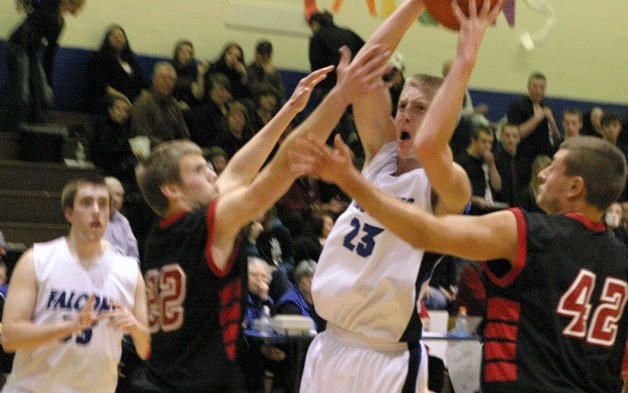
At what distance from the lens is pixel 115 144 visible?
995cm

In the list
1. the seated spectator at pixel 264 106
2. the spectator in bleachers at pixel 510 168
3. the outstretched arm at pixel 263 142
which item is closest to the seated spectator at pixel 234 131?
the seated spectator at pixel 264 106

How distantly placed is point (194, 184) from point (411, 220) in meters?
1.02

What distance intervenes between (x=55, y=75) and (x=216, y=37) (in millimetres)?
2217

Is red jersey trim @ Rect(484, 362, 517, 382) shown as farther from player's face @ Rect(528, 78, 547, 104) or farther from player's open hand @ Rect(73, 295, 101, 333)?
player's face @ Rect(528, 78, 547, 104)

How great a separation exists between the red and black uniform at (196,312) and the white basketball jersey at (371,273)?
499 mm

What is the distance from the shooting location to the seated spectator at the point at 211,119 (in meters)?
10.6

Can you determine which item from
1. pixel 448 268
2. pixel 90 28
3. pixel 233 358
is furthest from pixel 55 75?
pixel 233 358

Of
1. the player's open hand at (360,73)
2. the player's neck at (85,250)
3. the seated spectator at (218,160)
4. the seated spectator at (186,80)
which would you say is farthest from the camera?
the seated spectator at (186,80)

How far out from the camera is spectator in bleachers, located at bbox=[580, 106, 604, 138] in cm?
1299

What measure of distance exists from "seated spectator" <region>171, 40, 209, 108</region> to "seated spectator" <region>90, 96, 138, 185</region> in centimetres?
83

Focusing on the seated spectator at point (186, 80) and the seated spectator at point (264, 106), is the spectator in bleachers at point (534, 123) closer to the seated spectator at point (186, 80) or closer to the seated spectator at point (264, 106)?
the seated spectator at point (264, 106)

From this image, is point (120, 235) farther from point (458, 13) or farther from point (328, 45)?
point (458, 13)

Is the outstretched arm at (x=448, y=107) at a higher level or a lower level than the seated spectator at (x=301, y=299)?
higher

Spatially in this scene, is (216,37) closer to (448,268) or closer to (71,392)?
(448,268)
